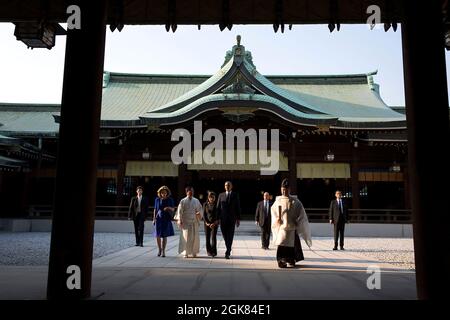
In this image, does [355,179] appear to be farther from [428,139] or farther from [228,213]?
[428,139]

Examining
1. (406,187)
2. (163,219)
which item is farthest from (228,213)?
(406,187)

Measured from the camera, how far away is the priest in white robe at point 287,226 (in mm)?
7234

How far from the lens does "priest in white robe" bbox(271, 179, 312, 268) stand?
7234mm

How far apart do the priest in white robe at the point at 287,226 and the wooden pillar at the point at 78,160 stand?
4092 millimetres

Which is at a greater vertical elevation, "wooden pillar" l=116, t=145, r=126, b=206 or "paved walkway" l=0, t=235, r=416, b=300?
"wooden pillar" l=116, t=145, r=126, b=206

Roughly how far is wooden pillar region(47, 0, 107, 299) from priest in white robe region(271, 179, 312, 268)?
4.09 metres

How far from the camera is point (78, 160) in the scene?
4.03 m

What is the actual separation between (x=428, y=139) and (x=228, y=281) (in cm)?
322

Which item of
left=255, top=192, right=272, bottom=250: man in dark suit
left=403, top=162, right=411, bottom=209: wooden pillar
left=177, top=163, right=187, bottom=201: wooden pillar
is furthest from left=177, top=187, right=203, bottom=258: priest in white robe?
left=403, top=162, right=411, bottom=209: wooden pillar

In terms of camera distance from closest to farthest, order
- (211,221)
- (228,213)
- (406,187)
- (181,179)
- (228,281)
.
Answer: (228,281), (228,213), (211,221), (181,179), (406,187)

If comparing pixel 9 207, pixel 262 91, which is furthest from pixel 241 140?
pixel 9 207

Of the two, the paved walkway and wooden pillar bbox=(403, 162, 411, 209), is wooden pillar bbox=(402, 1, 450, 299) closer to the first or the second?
the paved walkway
